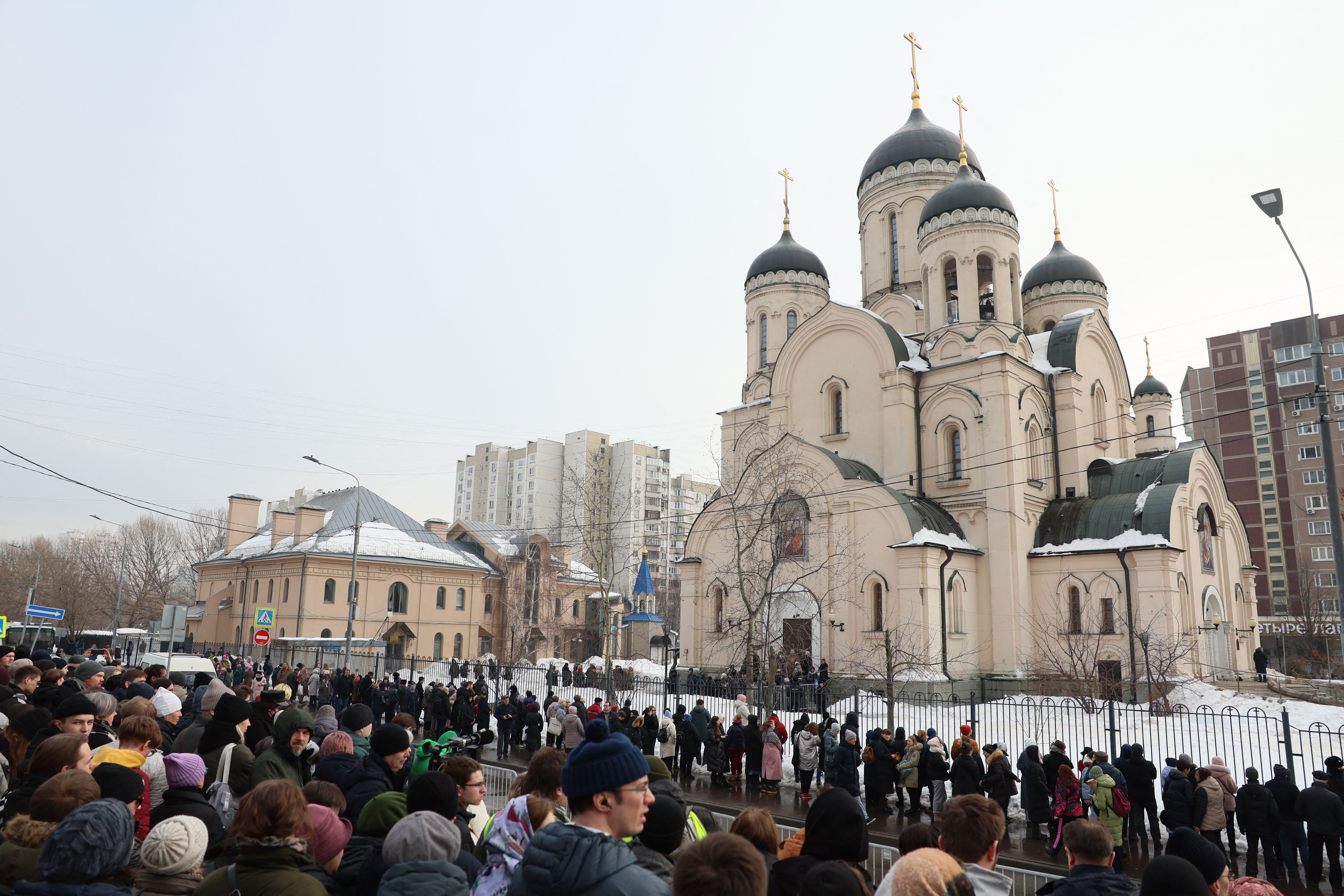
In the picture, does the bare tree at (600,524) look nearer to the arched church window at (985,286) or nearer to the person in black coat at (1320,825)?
the arched church window at (985,286)

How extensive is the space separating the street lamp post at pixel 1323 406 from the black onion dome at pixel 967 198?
63.1 ft

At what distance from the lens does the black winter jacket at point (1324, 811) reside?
9.89 metres

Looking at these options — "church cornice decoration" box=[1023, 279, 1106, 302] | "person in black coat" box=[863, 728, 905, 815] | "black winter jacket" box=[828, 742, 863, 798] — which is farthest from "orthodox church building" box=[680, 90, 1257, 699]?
"black winter jacket" box=[828, 742, 863, 798]

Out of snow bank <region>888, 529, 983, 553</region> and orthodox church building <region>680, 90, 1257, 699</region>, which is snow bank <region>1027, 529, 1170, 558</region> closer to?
orthodox church building <region>680, 90, 1257, 699</region>

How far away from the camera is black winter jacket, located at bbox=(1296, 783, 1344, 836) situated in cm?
989

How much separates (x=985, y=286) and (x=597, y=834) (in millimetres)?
34963

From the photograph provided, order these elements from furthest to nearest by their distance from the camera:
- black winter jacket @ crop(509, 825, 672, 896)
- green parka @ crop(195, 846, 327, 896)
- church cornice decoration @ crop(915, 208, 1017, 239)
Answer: church cornice decoration @ crop(915, 208, 1017, 239) → green parka @ crop(195, 846, 327, 896) → black winter jacket @ crop(509, 825, 672, 896)

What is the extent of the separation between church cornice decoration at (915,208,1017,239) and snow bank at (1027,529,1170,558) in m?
11.4

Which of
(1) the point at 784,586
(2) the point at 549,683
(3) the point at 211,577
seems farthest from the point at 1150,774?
(3) the point at 211,577

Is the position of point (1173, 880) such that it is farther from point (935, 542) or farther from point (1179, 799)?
point (935, 542)

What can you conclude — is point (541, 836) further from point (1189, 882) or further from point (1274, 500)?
point (1274, 500)

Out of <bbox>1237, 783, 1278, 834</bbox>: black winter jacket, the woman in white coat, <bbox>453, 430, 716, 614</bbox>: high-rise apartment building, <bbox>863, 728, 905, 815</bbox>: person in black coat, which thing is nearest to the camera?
<bbox>1237, 783, 1278, 834</bbox>: black winter jacket

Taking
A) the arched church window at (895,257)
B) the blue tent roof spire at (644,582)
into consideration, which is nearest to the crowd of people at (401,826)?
the blue tent roof spire at (644,582)

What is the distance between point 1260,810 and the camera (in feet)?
34.1
